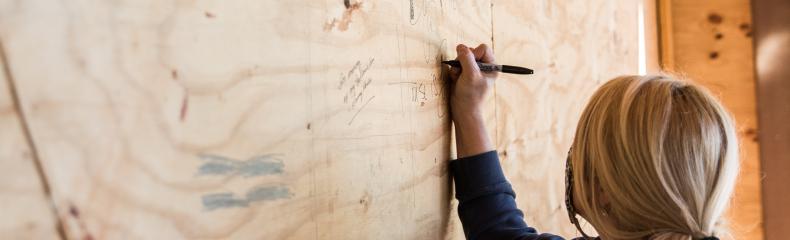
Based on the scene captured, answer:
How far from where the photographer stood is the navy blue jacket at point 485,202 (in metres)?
1.13

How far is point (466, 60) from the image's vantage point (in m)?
1.14

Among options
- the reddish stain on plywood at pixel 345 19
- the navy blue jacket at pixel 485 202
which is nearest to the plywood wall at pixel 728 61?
the navy blue jacket at pixel 485 202

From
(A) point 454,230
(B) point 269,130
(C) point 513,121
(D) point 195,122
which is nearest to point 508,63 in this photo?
(C) point 513,121

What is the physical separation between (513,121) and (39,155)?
3.31ft

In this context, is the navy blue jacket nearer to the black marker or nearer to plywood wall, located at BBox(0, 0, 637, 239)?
plywood wall, located at BBox(0, 0, 637, 239)

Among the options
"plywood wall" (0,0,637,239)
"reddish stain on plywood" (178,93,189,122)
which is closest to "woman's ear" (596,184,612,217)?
"plywood wall" (0,0,637,239)

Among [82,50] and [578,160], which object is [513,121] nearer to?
[578,160]

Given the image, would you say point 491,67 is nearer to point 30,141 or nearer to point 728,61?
point 30,141

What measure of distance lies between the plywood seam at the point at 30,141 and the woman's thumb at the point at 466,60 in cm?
73

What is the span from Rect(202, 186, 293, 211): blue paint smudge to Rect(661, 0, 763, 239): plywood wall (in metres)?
2.15

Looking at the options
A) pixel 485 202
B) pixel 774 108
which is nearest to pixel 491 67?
pixel 485 202

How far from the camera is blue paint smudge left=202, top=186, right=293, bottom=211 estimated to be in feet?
2.36

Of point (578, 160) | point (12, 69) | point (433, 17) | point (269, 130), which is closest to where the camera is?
point (12, 69)

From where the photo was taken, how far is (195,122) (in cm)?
70
